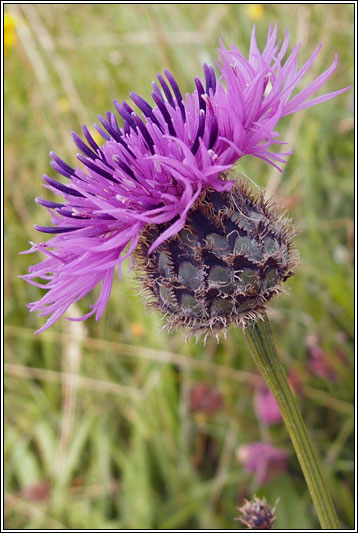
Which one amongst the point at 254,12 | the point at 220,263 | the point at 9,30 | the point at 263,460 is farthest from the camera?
the point at 254,12

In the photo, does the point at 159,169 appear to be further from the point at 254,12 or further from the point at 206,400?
the point at 254,12

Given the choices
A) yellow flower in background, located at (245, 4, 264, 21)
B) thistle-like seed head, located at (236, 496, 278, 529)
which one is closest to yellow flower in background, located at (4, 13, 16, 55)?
yellow flower in background, located at (245, 4, 264, 21)

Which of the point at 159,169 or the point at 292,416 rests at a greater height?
the point at 159,169

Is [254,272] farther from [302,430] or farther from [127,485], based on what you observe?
[127,485]

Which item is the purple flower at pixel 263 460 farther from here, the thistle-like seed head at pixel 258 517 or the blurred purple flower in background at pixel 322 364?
the thistle-like seed head at pixel 258 517

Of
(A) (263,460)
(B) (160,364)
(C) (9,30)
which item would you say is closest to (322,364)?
(A) (263,460)

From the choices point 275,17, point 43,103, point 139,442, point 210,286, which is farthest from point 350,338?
point 275,17

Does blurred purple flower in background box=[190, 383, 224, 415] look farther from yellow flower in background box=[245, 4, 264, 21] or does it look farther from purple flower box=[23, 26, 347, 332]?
yellow flower in background box=[245, 4, 264, 21]

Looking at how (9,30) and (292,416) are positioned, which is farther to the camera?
(9,30)
